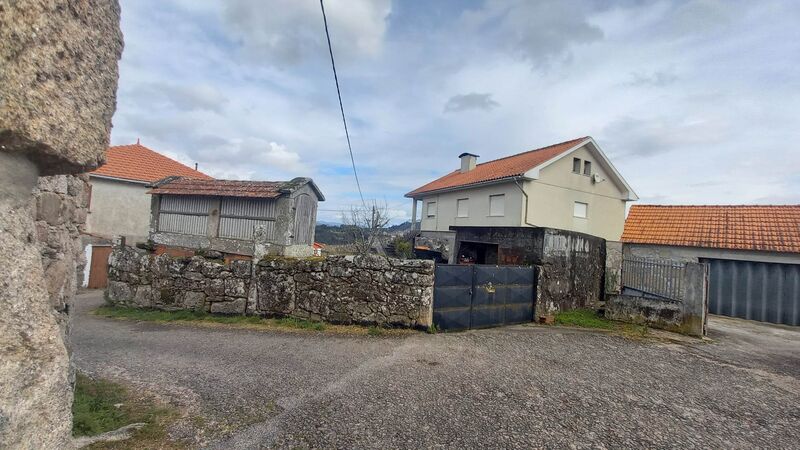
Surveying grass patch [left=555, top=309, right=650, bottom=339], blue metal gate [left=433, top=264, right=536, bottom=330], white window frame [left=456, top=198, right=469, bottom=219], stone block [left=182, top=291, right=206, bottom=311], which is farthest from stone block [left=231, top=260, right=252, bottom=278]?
white window frame [left=456, top=198, right=469, bottom=219]

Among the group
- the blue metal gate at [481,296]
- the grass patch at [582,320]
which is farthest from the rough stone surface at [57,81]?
the grass patch at [582,320]

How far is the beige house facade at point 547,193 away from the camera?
15.9m

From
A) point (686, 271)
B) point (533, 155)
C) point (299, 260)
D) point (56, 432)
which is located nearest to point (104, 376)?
point (299, 260)

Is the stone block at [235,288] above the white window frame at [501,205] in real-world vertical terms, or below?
below

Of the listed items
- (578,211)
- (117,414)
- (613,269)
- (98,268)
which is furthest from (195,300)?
(578,211)

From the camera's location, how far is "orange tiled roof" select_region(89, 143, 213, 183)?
49.8 feet

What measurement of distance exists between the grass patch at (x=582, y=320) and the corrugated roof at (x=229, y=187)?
7.94 meters

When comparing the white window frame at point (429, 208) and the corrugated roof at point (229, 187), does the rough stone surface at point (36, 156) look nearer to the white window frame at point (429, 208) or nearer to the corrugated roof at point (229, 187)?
the corrugated roof at point (229, 187)

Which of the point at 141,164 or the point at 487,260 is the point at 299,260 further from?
the point at 141,164

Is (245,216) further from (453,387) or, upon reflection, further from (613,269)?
(613,269)

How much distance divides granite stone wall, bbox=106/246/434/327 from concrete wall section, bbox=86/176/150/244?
290 inches

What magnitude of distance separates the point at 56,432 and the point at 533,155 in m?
19.2

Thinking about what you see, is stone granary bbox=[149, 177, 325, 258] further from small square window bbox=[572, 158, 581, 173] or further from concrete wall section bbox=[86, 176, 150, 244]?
small square window bbox=[572, 158, 581, 173]

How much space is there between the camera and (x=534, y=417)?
407 centimetres
